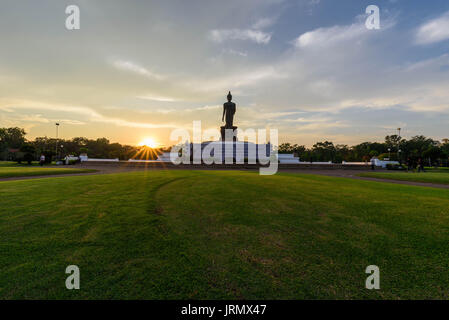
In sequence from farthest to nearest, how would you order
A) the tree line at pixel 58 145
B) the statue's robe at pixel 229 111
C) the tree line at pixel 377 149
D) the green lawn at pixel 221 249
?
the tree line at pixel 58 145 < the tree line at pixel 377 149 < the statue's robe at pixel 229 111 < the green lawn at pixel 221 249

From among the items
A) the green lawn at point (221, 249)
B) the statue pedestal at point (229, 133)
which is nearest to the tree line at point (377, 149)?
the statue pedestal at point (229, 133)

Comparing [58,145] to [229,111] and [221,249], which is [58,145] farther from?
[221,249]

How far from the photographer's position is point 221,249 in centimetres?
340

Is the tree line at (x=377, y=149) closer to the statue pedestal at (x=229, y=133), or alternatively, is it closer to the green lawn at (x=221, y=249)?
the statue pedestal at (x=229, y=133)

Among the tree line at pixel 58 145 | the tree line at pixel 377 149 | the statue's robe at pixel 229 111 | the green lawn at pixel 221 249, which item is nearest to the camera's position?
the green lawn at pixel 221 249

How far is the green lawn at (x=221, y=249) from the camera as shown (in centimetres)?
241

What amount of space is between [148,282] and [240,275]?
1189 mm

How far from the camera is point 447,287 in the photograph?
2.47m

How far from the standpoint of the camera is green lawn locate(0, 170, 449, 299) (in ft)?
7.91

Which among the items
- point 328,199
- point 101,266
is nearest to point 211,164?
point 328,199

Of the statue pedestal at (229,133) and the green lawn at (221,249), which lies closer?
the green lawn at (221,249)

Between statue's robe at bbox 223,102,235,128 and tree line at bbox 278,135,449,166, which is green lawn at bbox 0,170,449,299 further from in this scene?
tree line at bbox 278,135,449,166
